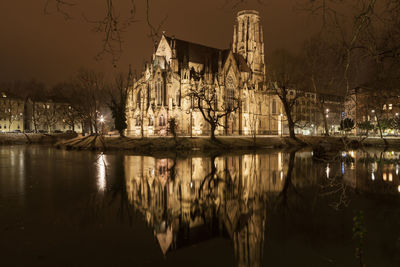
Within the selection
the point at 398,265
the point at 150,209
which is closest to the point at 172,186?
the point at 150,209

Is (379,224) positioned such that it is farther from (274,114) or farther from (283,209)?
(274,114)

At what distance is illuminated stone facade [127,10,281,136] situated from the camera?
60625mm

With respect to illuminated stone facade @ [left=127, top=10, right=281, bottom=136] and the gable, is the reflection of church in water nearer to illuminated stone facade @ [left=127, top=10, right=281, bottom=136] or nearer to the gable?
illuminated stone facade @ [left=127, top=10, right=281, bottom=136]

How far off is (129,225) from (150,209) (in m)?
Answer: 1.87

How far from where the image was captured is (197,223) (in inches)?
386

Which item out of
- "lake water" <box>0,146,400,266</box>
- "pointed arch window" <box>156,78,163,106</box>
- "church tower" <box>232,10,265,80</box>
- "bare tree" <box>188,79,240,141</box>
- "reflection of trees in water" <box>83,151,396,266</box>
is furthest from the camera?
"church tower" <box>232,10,265,80</box>

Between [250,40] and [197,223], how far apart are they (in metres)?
78.0

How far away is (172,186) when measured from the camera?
15.8 m

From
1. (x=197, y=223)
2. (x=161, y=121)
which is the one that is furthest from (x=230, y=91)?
(x=197, y=223)

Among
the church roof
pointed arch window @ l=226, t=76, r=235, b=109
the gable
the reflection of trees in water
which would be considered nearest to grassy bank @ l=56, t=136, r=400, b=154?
pointed arch window @ l=226, t=76, r=235, b=109

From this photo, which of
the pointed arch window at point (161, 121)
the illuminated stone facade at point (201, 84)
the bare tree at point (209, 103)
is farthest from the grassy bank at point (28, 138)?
the bare tree at point (209, 103)

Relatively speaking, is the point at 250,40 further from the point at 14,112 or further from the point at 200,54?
the point at 14,112

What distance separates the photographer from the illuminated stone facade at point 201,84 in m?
60.6

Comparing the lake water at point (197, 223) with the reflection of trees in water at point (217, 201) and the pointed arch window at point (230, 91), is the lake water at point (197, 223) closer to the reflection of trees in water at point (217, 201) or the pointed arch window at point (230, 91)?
the reflection of trees in water at point (217, 201)
